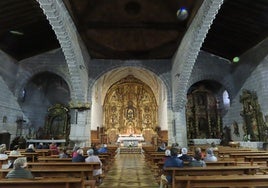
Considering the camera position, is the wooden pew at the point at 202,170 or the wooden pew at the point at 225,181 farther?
the wooden pew at the point at 202,170

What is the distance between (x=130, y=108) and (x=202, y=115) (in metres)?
9.63

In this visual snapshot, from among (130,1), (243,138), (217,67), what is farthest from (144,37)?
(243,138)

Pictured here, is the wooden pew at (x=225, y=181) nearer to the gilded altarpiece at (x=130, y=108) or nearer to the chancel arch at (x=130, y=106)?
the chancel arch at (x=130, y=106)

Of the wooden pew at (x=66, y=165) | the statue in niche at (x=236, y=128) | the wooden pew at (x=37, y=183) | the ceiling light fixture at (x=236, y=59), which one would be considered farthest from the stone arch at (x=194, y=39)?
the wooden pew at (x=37, y=183)

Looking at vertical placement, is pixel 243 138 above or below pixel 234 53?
below

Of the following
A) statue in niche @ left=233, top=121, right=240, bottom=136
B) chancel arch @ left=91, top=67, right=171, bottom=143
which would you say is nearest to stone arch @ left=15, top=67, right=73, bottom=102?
chancel arch @ left=91, top=67, right=171, bottom=143

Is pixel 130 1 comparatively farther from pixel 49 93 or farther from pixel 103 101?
pixel 103 101

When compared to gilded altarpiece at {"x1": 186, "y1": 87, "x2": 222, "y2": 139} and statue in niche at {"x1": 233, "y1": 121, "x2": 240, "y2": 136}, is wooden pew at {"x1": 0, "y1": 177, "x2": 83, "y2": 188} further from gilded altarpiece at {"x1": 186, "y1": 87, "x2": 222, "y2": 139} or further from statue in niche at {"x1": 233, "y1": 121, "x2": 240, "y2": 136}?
gilded altarpiece at {"x1": 186, "y1": 87, "x2": 222, "y2": 139}

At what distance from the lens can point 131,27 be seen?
12.9 m

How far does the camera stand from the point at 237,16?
1105 cm

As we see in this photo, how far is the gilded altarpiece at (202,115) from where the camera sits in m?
17.7

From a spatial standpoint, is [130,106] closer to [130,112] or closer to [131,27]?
[130,112]

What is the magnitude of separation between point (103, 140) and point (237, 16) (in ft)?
51.0

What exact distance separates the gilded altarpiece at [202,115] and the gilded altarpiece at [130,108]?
6.82 m
